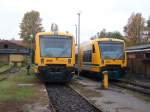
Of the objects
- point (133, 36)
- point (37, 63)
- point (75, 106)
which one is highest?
point (133, 36)

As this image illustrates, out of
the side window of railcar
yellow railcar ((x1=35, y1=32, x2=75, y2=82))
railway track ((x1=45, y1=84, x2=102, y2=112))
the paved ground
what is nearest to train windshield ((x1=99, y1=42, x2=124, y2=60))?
the side window of railcar

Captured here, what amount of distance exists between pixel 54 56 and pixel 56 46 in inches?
29.7

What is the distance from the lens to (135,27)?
344ft

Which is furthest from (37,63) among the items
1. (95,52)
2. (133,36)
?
(133,36)

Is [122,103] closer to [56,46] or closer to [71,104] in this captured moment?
[71,104]

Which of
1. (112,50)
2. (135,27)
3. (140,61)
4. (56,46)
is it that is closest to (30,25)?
(135,27)

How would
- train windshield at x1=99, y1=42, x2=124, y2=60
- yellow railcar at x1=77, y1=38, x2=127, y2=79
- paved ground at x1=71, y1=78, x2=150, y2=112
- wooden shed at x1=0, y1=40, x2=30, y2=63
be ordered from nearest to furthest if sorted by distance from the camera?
paved ground at x1=71, y1=78, x2=150, y2=112, yellow railcar at x1=77, y1=38, x2=127, y2=79, train windshield at x1=99, y1=42, x2=124, y2=60, wooden shed at x1=0, y1=40, x2=30, y2=63

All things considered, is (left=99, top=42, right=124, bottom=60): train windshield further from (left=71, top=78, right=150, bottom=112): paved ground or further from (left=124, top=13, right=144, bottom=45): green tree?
(left=124, top=13, right=144, bottom=45): green tree

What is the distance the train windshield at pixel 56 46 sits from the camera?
27.7 m

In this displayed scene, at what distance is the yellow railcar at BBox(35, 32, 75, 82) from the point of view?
2734cm

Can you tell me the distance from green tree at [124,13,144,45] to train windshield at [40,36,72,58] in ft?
249

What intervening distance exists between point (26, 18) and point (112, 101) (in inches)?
A: 4206

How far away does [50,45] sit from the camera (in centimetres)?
2802

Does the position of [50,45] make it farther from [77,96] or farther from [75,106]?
[75,106]
